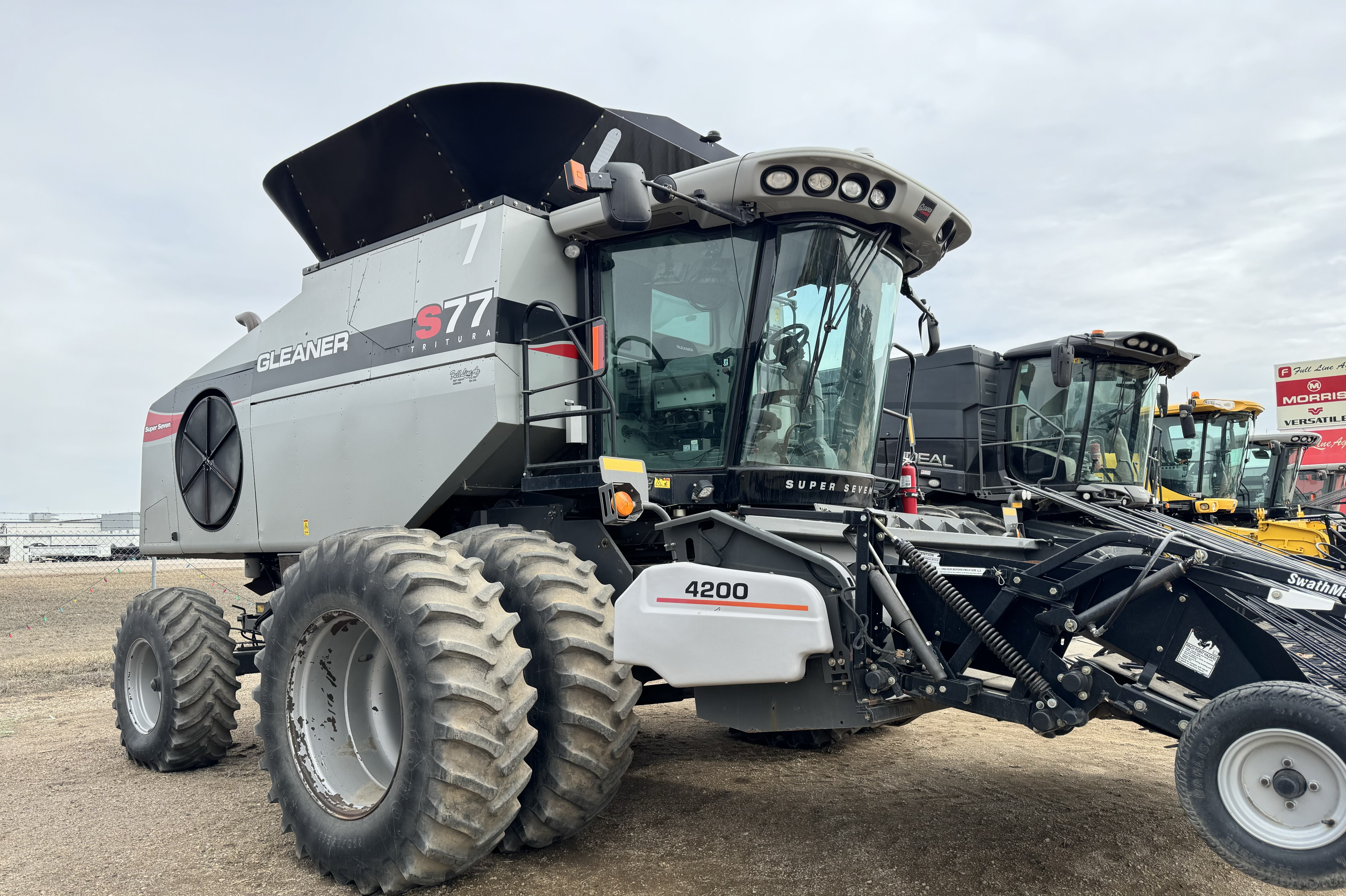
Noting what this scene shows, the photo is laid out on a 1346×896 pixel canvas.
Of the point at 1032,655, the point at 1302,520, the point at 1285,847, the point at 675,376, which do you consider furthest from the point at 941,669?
the point at 1302,520

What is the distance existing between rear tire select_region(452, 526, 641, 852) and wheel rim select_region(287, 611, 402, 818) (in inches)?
27.0

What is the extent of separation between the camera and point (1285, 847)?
8.28ft

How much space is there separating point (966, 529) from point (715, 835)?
2.61m

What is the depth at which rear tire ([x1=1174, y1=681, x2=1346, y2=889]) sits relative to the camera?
247 cm

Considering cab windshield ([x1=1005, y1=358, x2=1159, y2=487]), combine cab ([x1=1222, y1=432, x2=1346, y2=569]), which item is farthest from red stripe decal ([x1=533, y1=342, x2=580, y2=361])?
combine cab ([x1=1222, y1=432, x2=1346, y2=569])

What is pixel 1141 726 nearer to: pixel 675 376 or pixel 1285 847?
pixel 1285 847

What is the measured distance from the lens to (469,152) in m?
5.25

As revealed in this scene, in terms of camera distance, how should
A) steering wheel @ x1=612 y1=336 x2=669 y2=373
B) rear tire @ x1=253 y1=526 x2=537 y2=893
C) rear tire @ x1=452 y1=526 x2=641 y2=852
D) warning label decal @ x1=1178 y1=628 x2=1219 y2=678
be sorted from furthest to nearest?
steering wheel @ x1=612 y1=336 x2=669 y2=373
rear tire @ x1=452 y1=526 x2=641 y2=852
rear tire @ x1=253 y1=526 x2=537 y2=893
warning label decal @ x1=1178 y1=628 x2=1219 y2=678

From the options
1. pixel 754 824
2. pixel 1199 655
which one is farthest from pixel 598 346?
pixel 1199 655

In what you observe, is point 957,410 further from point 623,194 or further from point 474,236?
point 623,194

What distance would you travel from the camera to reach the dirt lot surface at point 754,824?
3.85 m

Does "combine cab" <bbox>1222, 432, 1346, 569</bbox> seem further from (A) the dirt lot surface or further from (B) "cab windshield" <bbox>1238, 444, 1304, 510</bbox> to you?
(A) the dirt lot surface

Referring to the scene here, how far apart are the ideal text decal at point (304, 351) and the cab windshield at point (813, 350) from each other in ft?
9.02

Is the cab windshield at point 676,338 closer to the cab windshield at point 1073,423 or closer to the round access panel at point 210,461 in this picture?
the round access panel at point 210,461
